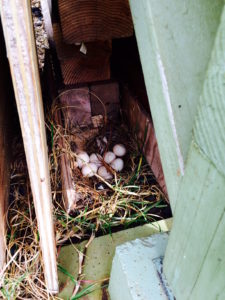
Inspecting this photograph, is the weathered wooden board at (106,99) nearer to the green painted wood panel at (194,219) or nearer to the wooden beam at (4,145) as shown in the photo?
the wooden beam at (4,145)

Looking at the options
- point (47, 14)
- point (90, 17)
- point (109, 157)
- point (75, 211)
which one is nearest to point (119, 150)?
point (109, 157)

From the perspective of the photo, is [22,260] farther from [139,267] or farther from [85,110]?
[85,110]

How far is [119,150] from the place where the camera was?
181 centimetres

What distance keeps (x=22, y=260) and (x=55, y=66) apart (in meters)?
1.24

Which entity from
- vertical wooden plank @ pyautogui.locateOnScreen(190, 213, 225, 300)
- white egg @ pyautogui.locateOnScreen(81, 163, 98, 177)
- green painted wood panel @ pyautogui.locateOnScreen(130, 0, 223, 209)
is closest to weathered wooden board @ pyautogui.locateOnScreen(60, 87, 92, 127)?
white egg @ pyautogui.locateOnScreen(81, 163, 98, 177)

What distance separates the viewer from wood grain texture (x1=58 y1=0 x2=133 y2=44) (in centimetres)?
132

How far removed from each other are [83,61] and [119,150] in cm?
51

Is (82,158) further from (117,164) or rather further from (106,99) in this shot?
(106,99)

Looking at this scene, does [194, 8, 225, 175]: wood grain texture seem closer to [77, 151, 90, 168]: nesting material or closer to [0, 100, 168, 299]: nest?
[0, 100, 168, 299]: nest

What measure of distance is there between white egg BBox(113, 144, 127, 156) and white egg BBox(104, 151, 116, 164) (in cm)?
3

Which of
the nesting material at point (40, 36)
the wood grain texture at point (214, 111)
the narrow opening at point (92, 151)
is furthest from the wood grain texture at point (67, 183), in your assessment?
the wood grain texture at point (214, 111)

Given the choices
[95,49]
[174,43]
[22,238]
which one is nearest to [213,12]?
[174,43]

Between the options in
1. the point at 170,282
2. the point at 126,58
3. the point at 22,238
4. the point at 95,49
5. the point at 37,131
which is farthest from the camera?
the point at 126,58

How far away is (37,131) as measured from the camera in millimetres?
839
